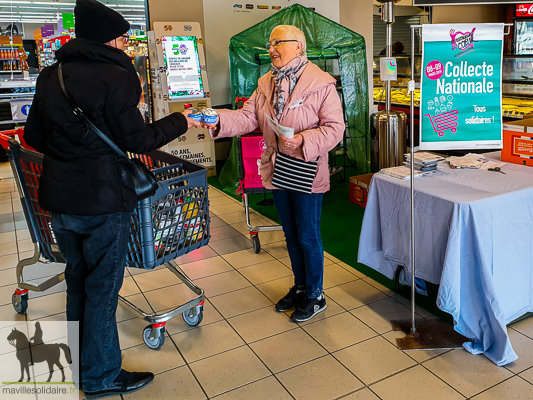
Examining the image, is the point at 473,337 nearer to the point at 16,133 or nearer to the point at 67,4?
the point at 16,133

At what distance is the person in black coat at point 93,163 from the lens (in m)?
2.02

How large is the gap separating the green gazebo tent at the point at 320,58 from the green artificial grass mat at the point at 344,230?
0.64m

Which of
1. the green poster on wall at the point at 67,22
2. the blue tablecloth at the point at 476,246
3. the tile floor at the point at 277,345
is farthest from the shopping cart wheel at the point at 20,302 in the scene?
the green poster on wall at the point at 67,22

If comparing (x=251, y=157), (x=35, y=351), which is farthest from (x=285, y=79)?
(x=35, y=351)

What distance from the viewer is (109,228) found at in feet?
7.21

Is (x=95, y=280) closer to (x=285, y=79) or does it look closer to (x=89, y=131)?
(x=89, y=131)

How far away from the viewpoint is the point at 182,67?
6.47 meters

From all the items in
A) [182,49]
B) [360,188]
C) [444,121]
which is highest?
[182,49]

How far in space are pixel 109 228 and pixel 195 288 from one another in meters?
0.93

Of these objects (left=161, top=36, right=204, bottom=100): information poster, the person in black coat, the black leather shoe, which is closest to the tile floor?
the black leather shoe

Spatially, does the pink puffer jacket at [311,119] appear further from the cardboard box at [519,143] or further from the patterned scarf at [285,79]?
the cardboard box at [519,143]

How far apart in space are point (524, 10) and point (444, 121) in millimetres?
6579

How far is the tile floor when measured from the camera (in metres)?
2.38

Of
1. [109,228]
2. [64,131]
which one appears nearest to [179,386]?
[109,228]
